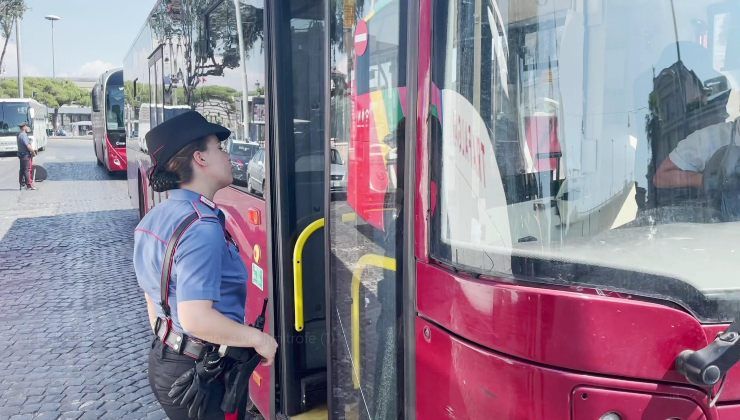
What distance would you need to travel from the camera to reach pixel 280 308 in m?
3.03

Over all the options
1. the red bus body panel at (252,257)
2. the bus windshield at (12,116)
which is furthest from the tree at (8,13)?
the red bus body panel at (252,257)

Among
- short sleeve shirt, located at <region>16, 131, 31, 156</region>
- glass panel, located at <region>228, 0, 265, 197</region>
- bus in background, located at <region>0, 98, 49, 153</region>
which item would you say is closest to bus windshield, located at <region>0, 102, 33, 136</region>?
bus in background, located at <region>0, 98, 49, 153</region>

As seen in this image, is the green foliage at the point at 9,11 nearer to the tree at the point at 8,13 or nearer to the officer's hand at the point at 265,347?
the tree at the point at 8,13

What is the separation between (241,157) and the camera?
11.6 ft

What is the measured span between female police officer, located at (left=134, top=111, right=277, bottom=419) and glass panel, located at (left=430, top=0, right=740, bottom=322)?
88 cm

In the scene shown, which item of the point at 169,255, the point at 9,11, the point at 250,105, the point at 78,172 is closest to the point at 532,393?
the point at 169,255

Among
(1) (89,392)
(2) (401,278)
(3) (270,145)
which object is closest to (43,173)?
(1) (89,392)

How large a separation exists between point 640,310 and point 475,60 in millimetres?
765

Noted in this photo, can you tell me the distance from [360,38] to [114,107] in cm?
1946

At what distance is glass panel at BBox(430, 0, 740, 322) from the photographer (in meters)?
1.62

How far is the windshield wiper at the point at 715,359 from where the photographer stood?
1403 millimetres

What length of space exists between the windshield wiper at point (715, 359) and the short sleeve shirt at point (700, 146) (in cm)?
41

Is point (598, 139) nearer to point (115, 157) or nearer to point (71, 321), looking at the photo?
point (71, 321)

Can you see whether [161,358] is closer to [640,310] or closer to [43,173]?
[640,310]
